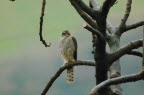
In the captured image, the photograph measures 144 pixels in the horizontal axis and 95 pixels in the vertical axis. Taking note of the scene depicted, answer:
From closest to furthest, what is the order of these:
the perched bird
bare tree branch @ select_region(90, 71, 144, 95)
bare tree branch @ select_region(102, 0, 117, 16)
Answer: bare tree branch @ select_region(90, 71, 144, 95) → bare tree branch @ select_region(102, 0, 117, 16) → the perched bird

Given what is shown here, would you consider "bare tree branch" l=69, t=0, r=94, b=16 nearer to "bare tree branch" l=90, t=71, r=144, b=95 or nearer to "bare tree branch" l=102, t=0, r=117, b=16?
"bare tree branch" l=102, t=0, r=117, b=16

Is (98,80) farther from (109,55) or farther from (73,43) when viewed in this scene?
(73,43)

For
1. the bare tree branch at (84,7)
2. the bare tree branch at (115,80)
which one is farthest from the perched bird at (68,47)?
the bare tree branch at (115,80)

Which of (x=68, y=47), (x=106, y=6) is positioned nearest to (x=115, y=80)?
(x=106, y=6)

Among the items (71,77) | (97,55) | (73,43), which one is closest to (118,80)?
(97,55)

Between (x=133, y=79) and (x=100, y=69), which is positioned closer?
(x=133, y=79)

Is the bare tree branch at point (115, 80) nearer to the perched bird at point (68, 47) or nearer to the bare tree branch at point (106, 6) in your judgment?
the bare tree branch at point (106, 6)

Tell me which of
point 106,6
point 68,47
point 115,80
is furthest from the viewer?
point 68,47

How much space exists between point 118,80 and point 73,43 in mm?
1936

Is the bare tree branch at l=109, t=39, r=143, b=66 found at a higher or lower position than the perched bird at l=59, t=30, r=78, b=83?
higher

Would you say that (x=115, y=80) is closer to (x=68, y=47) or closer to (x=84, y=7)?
(x=84, y=7)

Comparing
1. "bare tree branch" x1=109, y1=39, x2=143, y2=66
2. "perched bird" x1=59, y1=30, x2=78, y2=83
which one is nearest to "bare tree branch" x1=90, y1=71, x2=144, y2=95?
"bare tree branch" x1=109, y1=39, x2=143, y2=66

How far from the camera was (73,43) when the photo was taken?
104 inches

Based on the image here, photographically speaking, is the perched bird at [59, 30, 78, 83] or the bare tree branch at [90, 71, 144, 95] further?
the perched bird at [59, 30, 78, 83]
